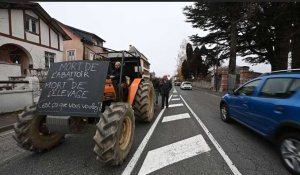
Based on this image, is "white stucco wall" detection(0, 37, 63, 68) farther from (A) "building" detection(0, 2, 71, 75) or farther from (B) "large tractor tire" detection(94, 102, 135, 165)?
(B) "large tractor tire" detection(94, 102, 135, 165)

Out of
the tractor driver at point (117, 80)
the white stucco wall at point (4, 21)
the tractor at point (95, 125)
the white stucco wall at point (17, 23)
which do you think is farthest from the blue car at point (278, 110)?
the white stucco wall at point (17, 23)

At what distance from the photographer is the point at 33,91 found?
10.2 metres

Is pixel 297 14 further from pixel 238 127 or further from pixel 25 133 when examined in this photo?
pixel 25 133

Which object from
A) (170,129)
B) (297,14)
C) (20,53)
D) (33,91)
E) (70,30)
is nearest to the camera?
(170,129)

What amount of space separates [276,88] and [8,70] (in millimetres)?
13785

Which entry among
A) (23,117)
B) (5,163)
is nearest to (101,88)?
(23,117)

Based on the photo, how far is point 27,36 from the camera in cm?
1855

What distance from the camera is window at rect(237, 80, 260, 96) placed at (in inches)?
220

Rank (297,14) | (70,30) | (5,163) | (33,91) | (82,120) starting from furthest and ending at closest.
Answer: (70,30) → (297,14) → (33,91) → (82,120) → (5,163)

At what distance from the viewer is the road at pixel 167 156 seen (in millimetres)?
3895

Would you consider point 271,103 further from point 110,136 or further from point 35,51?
point 35,51

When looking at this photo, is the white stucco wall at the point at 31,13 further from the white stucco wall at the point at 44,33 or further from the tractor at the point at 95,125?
the tractor at the point at 95,125

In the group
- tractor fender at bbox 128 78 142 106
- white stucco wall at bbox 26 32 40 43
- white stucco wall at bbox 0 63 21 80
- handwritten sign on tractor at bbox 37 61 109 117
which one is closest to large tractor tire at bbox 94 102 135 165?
handwritten sign on tractor at bbox 37 61 109 117

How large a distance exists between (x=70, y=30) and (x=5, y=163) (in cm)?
2954
